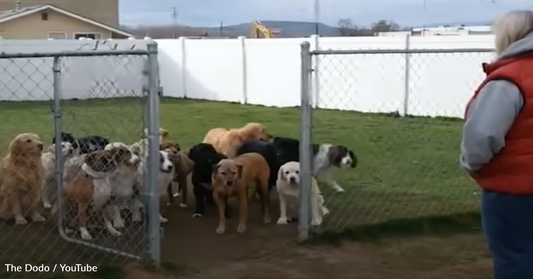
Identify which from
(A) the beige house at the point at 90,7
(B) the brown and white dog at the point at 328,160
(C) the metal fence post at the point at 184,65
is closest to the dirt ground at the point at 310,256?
(B) the brown and white dog at the point at 328,160

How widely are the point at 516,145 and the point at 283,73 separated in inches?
700

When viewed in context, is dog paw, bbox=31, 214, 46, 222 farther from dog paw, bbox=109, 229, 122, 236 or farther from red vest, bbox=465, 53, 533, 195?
red vest, bbox=465, 53, 533, 195

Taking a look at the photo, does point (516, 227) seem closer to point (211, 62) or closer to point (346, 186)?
point (346, 186)

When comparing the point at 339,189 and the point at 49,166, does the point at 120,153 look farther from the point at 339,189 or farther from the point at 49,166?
the point at 339,189

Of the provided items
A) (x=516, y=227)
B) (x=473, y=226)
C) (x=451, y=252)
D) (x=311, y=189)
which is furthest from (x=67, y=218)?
(x=516, y=227)

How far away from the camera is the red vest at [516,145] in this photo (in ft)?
12.1

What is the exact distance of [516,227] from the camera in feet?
12.5

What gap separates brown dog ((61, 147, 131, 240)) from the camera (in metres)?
6.47

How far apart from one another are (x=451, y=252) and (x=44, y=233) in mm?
3236

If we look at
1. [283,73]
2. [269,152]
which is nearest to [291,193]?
[269,152]

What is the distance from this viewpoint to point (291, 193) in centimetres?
747

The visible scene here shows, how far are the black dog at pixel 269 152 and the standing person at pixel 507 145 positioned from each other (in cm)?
427

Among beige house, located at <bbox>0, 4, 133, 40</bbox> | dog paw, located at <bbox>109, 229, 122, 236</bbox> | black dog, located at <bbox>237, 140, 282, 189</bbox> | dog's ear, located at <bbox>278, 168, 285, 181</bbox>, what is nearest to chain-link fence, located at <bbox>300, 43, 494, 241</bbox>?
dog's ear, located at <bbox>278, 168, 285, 181</bbox>

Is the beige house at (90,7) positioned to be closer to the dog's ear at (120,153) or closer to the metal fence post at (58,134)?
the dog's ear at (120,153)
